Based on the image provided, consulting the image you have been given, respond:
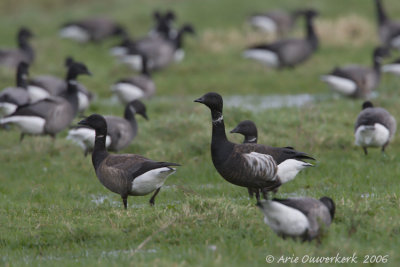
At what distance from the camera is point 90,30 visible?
26.6 metres

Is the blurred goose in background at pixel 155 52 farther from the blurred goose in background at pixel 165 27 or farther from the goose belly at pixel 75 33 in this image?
the goose belly at pixel 75 33

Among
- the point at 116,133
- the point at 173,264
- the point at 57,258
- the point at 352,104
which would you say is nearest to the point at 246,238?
the point at 173,264

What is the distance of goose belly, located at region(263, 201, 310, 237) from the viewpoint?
247 inches

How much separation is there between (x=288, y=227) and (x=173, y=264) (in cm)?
132

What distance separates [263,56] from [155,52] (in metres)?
4.13

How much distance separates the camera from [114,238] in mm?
7352

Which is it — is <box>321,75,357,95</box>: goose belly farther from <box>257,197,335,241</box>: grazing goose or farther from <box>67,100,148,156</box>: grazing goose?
<box>257,197,335,241</box>: grazing goose

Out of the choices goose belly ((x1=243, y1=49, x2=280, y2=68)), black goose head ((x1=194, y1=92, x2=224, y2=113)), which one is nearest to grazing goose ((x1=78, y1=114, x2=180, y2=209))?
black goose head ((x1=194, y1=92, x2=224, y2=113))

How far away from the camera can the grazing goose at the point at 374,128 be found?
36.4 ft

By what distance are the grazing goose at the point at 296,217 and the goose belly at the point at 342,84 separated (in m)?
11.1

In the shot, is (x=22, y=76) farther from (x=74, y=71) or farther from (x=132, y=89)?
(x=132, y=89)

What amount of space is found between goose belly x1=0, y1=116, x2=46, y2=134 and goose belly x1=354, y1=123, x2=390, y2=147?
269 inches

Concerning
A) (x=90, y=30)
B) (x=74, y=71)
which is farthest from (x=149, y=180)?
(x=90, y=30)

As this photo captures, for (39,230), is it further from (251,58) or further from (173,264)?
(251,58)
